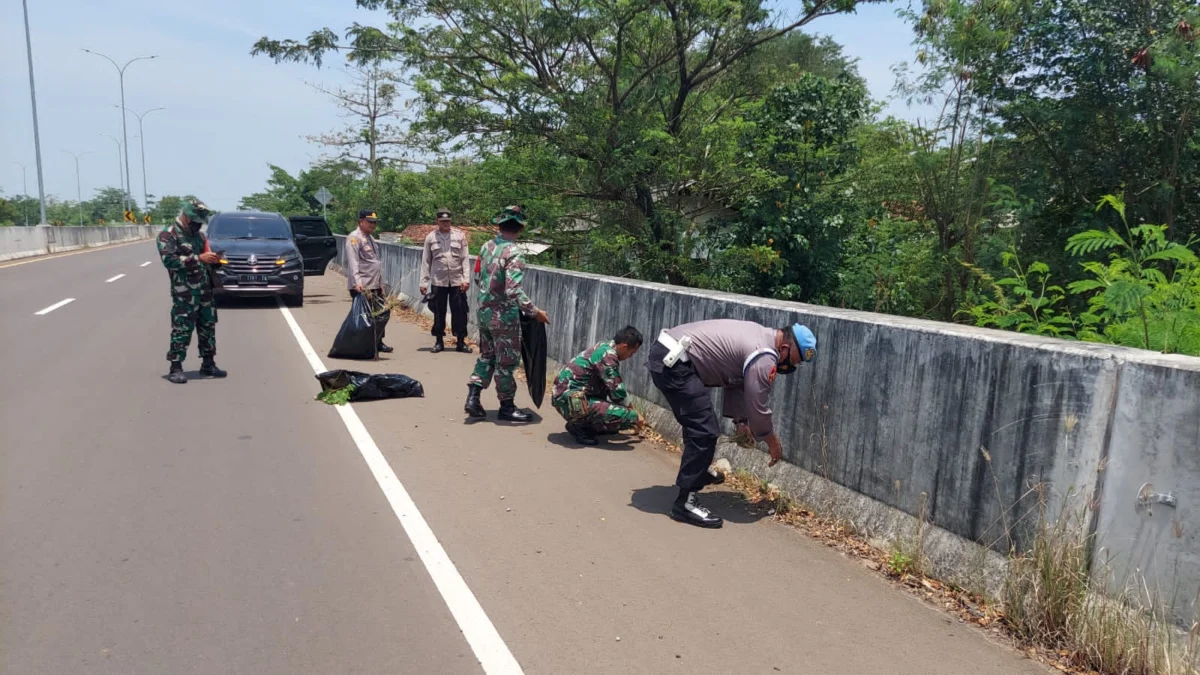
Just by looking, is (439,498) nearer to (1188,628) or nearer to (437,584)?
(437,584)

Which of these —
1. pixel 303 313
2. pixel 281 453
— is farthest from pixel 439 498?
pixel 303 313

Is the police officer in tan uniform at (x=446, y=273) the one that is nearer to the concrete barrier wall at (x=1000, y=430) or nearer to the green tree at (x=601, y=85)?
the green tree at (x=601, y=85)

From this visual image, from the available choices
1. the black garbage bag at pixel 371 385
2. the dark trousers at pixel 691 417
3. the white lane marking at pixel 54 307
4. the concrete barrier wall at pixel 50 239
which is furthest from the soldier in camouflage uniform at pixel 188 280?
the concrete barrier wall at pixel 50 239

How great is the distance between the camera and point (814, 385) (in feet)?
18.7

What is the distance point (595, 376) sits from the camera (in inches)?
279

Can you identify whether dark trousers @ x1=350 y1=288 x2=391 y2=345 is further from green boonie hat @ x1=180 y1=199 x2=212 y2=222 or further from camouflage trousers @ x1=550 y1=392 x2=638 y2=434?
camouflage trousers @ x1=550 y1=392 x2=638 y2=434

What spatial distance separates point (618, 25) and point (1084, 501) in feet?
36.6

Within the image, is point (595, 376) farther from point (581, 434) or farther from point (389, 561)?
point (389, 561)

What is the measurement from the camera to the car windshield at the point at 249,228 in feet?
58.2

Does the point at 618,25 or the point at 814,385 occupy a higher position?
the point at 618,25

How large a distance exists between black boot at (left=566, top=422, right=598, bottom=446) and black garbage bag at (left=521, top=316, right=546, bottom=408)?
68 cm

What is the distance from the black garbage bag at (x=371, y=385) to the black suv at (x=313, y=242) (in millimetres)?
12746

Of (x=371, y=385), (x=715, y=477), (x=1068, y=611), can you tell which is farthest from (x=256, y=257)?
(x=1068, y=611)

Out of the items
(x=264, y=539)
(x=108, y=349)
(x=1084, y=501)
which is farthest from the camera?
(x=108, y=349)
